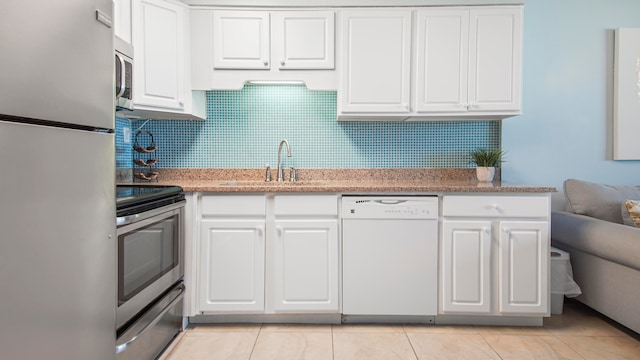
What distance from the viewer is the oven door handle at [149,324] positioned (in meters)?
1.48

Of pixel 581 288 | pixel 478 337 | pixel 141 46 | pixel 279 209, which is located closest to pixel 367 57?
pixel 279 209

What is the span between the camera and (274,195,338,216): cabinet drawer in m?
2.19

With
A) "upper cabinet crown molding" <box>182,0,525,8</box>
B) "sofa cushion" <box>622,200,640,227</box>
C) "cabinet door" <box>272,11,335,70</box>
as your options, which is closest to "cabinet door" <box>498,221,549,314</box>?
"sofa cushion" <box>622,200,640,227</box>

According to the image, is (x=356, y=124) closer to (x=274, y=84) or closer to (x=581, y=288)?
(x=274, y=84)

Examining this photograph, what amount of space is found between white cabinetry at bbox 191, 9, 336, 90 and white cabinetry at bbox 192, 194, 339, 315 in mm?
843

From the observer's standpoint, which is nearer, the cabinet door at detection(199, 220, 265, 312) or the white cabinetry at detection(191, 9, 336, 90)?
the cabinet door at detection(199, 220, 265, 312)

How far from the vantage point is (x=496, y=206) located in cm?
216

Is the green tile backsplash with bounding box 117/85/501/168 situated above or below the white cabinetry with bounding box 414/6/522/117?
below

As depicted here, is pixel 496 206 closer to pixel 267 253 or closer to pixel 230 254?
pixel 267 253

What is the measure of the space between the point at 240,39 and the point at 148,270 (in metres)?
1.52

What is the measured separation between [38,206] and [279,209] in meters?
1.32

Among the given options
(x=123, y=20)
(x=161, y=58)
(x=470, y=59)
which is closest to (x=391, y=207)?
(x=470, y=59)

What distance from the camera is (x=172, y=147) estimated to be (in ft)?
8.96

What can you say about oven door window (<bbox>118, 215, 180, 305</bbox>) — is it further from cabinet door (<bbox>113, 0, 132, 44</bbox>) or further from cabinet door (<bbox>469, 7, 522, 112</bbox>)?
cabinet door (<bbox>469, 7, 522, 112</bbox>)
